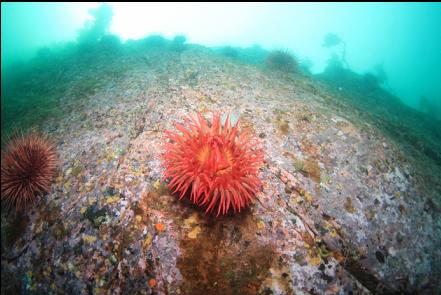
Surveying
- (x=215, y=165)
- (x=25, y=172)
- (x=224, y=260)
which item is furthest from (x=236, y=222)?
(x=25, y=172)

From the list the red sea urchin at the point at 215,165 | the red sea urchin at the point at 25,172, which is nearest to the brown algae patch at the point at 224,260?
the red sea urchin at the point at 215,165

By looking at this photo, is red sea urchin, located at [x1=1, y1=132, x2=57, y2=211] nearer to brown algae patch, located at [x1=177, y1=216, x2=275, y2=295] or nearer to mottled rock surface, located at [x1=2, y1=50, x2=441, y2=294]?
mottled rock surface, located at [x1=2, y1=50, x2=441, y2=294]

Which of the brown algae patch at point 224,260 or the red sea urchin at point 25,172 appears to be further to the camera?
the red sea urchin at point 25,172

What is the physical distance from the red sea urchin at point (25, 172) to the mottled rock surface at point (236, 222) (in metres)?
0.24

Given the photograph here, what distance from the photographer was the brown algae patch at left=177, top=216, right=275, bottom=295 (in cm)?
293

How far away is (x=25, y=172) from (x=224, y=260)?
3.62 meters

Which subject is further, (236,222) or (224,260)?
(236,222)

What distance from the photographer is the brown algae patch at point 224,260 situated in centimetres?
293

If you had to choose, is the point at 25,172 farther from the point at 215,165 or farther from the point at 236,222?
the point at 236,222

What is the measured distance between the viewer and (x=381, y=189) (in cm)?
437

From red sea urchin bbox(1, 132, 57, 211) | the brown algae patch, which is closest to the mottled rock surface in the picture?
the brown algae patch

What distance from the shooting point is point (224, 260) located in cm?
312

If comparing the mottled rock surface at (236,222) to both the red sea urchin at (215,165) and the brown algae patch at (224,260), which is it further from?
the red sea urchin at (215,165)

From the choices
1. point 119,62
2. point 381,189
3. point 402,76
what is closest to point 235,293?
point 381,189
